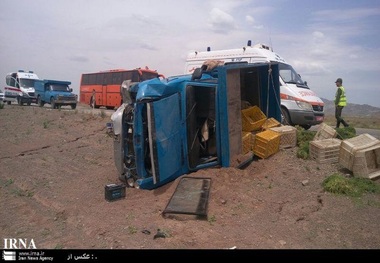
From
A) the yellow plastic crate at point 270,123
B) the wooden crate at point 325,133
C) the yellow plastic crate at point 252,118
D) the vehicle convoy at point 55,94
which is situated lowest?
the wooden crate at point 325,133

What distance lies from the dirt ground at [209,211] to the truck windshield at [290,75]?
448 centimetres

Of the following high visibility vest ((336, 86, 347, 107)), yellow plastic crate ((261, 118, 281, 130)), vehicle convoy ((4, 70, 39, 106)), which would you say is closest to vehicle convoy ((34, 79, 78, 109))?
vehicle convoy ((4, 70, 39, 106))

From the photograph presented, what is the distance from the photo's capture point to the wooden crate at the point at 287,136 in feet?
27.5

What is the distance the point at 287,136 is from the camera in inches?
332

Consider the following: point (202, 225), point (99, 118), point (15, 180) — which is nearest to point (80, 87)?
point (99, 118)

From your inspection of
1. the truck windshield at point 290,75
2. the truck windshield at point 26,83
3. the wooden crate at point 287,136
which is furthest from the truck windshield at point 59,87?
the wooden crate at point 287,136

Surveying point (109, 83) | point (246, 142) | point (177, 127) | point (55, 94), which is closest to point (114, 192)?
point (177, 127)

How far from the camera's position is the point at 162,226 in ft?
16.0

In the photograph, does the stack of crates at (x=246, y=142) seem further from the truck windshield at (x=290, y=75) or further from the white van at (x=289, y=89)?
the truck windshield at (x=290, y=75)

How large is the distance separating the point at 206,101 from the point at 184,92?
75 centimetres

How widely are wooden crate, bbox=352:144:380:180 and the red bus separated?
18645 millimetres

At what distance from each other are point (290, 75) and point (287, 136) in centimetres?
425

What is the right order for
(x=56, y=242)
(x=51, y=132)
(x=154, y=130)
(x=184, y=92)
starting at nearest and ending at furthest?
(x=56, y=242) → (x=154, y=130) → (x=184, y=92) → (x=51, y=132)
